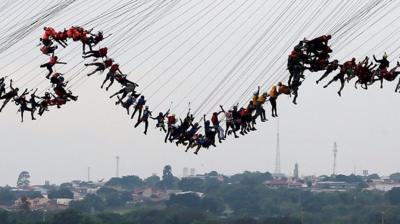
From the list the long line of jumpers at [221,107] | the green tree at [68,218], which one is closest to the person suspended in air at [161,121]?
the long line of jumpers at [221,107]

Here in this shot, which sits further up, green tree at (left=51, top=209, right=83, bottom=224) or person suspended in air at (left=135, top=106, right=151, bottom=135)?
person suspended in air at (left=135, top=106, right=151, bottom=135)

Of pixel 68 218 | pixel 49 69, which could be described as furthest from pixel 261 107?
pixel 68 218

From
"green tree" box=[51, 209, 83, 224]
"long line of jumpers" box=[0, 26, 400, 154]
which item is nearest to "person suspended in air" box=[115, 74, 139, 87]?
"long line of jumpers" box=[0, 26, 400, 154]

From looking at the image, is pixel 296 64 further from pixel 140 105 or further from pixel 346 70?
pixel 140 105

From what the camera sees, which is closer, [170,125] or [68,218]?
[170,125]

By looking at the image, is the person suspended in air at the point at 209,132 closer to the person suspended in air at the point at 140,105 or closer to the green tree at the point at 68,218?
the person suspended in air at the point at 140,105

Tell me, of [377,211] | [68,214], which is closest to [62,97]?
[68,214]

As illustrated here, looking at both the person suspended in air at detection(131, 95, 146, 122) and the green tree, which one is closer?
the person suspended in air at detection(131, 95, 146, 122)

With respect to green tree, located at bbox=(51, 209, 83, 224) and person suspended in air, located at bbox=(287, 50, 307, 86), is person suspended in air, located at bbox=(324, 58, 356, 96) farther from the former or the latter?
green tree, located at bbox=(51, 209, 83, 224)

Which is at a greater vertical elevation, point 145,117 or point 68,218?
point 145,117

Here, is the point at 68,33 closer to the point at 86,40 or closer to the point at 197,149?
the point at 86,40

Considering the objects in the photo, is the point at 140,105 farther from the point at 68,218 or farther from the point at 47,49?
the point at 68,218
